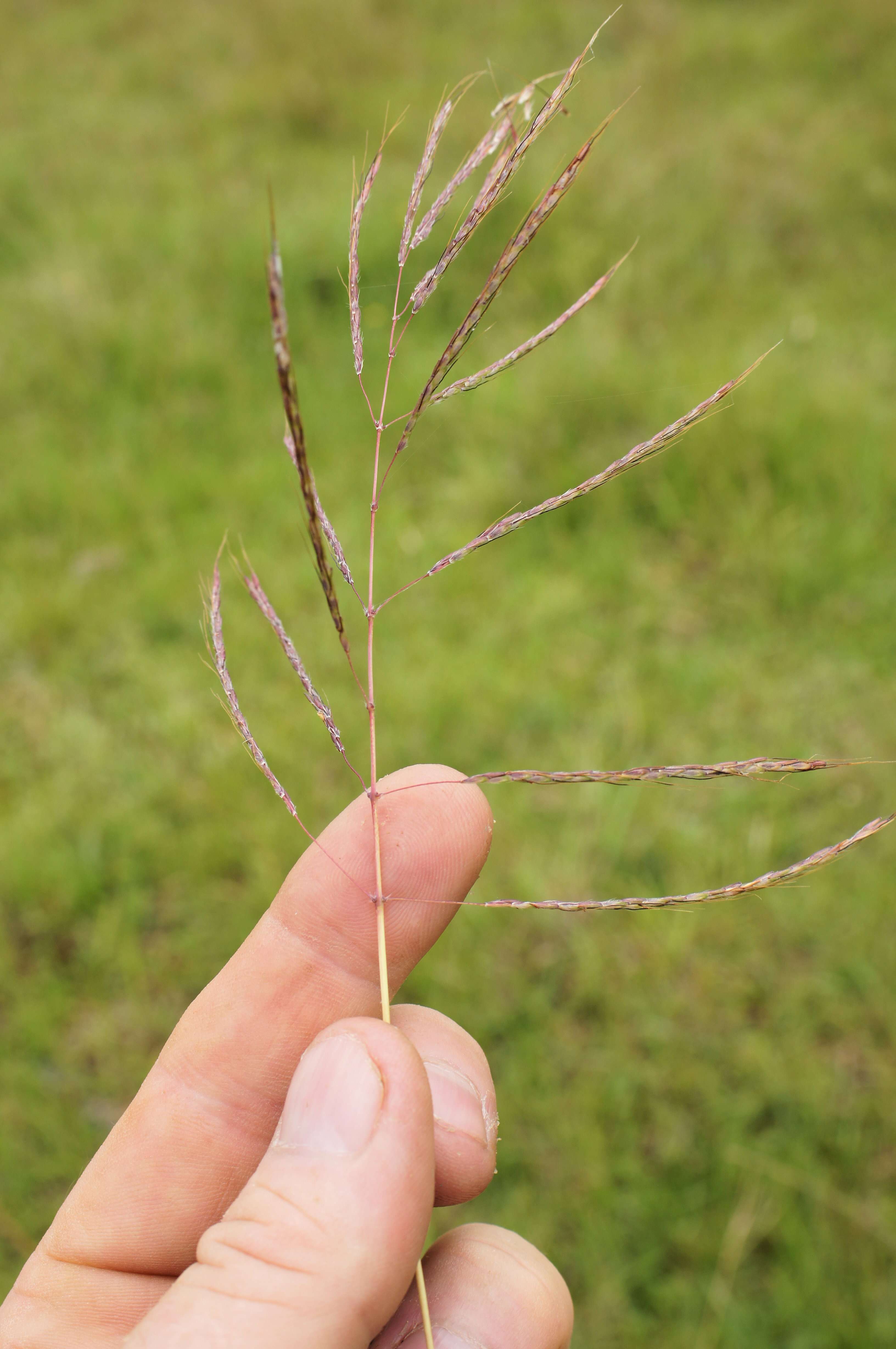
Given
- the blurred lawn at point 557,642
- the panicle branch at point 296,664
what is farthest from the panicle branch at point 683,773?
the blurred lawn at point 557,642

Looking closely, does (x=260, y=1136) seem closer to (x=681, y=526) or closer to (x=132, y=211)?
(x=681, y=526)

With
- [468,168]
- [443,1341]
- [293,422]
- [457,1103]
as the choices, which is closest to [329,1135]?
[457,1103]

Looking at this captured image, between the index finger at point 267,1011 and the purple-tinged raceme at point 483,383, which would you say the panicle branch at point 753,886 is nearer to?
the purple-tinged raceme at point 483,383

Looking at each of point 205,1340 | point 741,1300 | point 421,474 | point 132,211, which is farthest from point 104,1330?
point 132,211

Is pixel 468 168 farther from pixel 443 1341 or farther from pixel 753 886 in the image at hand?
pixel 443 1341

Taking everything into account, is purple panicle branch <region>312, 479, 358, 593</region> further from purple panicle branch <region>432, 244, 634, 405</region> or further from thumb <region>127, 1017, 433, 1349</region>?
thumb <region>127, 1017, 433, 1349</region>

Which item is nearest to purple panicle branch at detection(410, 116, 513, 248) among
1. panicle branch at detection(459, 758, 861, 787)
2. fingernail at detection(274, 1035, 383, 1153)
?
panicle branch at detection(459, 758, 861, 787)
